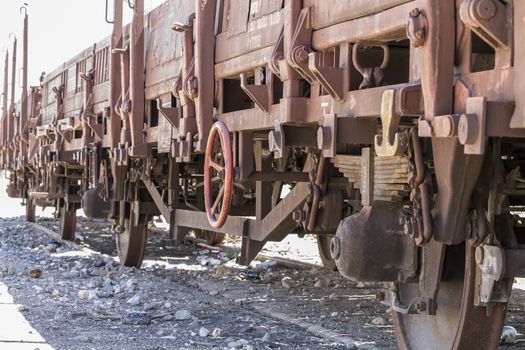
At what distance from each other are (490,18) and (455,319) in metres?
1.82

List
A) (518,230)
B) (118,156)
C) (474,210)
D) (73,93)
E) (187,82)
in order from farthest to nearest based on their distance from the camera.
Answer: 1. (73,93)
2. (118,156)
3. (187,82)
4. (518,230)
5. (474,210)

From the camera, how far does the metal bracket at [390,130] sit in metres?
3.52

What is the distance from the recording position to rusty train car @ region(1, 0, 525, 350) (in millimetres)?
3248

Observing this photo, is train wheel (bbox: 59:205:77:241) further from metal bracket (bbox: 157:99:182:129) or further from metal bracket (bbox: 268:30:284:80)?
metal bracket (bbox: 268:30:284:80)

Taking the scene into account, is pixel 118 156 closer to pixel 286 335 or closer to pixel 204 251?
pixel 286 335

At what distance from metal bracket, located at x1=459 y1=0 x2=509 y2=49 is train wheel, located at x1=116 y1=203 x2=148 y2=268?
270 inches

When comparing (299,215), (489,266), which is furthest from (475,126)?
(299,215)

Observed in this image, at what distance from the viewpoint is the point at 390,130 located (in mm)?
3590

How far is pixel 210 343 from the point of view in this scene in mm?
5750

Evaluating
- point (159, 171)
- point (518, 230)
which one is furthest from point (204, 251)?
point (518, 230)

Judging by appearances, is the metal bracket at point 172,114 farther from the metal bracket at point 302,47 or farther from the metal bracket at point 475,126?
the metal bracket at point 475,126

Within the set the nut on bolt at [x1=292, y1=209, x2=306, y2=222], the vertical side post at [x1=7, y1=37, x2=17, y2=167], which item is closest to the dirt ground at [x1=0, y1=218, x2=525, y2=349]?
the nut on bolt at [x1=292, y1=209, x2=306, y2=222]

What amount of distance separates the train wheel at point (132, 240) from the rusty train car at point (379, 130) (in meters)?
2.20

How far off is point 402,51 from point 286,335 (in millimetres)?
2531
